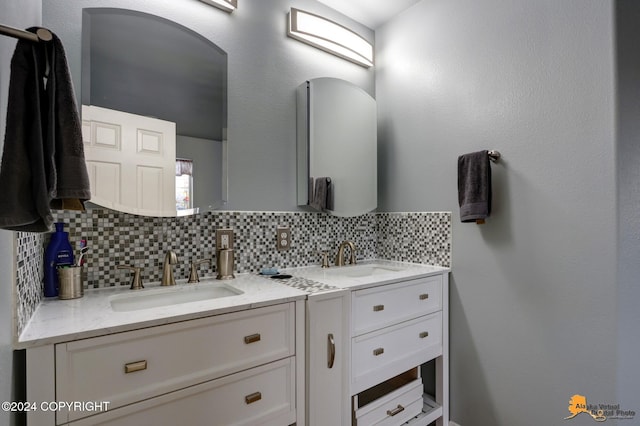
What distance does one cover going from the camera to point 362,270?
76.1 inches

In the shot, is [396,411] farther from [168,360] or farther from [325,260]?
[168,360]

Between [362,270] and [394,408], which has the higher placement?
[362,270]

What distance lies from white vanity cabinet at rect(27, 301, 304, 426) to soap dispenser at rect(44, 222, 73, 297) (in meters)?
0.50

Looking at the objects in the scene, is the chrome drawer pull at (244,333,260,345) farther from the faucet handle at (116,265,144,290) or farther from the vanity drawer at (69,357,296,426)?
the faucet handle at (116,265,144,290)

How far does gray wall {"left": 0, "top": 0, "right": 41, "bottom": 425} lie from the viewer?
2.11 ft

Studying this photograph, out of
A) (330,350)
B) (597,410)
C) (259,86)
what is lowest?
(597,410)

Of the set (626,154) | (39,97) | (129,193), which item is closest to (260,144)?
(129,193)

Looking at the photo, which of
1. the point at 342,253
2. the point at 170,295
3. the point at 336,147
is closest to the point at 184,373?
the point at 170,295

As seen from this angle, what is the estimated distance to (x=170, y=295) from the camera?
1.30 m

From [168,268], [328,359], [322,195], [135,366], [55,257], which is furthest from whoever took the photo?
[322,195]

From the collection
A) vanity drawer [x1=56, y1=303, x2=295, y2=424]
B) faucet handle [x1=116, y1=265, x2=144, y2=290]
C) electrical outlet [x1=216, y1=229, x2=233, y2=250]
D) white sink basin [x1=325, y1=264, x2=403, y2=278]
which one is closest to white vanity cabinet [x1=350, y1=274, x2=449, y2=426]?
white sink basin [x1=325, y1=264, x2=403, y2=278]

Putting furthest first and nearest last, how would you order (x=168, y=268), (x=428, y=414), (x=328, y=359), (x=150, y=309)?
1. (x=428, y=414)
2. (x=168, y=268)
3. (x=328, y=359)
4. (x=150, y=309)

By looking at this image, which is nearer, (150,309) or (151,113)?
(150,309)

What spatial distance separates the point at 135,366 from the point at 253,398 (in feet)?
1.33
